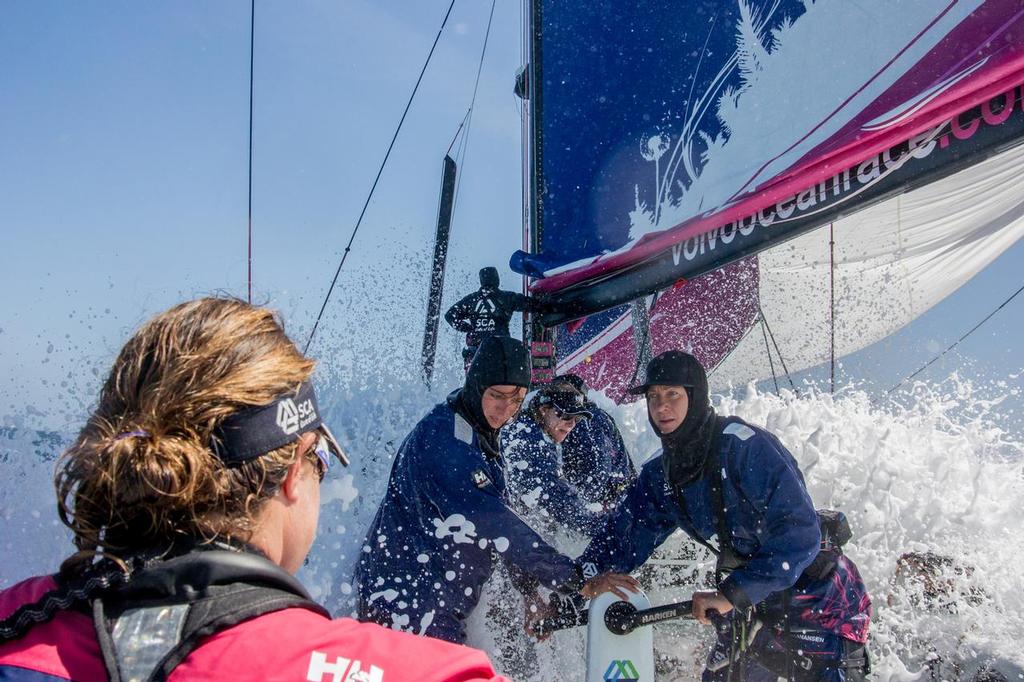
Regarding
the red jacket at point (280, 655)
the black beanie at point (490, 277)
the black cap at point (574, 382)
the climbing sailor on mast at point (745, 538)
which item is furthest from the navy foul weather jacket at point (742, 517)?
the black beanie at point (490, 277)

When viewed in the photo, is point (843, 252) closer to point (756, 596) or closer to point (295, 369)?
point (756, 596)

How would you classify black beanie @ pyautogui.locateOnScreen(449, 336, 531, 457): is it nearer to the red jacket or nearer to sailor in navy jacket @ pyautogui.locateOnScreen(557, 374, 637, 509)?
sailor in navy jacket @ pyautogui.locateOnScreen(557, 374, 637, 509)

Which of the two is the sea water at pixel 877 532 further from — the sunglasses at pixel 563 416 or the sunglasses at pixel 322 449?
the sunglasses at pixel 322 449

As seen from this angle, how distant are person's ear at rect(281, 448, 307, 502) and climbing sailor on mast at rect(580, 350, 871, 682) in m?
1.73

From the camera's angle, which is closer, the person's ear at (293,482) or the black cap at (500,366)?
the person's ear at (293,482)

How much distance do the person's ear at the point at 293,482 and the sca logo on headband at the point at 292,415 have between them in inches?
1.7

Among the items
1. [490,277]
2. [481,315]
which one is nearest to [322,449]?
[481,315]

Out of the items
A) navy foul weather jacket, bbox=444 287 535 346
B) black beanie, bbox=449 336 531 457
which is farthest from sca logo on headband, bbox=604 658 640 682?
navy foul weather jacket, bbox=444 287 535 346

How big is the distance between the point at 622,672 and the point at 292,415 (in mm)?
1789

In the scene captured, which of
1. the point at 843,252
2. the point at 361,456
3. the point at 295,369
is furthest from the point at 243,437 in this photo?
the point at 843,252

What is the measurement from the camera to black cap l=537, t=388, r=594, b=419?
3711 millimetres

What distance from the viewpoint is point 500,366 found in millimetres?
2740

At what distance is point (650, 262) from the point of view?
354cm

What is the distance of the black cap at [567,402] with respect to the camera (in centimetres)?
371
